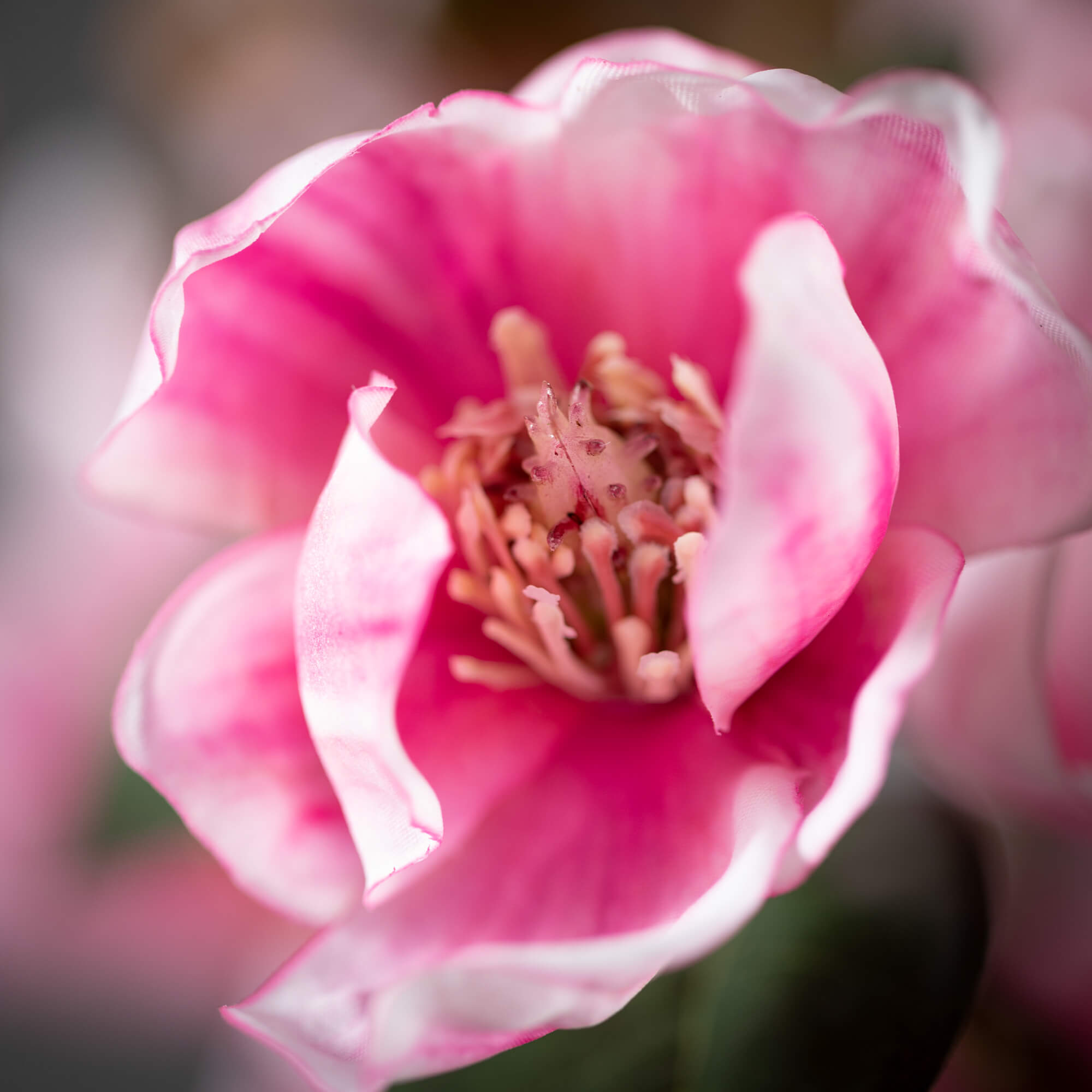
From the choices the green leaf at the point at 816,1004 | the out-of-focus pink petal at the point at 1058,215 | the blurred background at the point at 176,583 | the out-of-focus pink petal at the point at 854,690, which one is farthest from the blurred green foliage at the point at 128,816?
the out-of-focus pink petal at the point at 1058,215

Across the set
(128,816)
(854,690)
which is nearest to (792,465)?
(854,690)

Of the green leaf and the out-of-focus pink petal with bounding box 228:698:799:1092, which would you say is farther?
the green leaf

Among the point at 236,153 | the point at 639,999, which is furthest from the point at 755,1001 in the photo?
the point at 236,153

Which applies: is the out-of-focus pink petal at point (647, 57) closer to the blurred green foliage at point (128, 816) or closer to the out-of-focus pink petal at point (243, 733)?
the out-of-focus pink petal at point (243, 733)

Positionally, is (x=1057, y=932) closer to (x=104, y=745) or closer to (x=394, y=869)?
(x=394, y=869)

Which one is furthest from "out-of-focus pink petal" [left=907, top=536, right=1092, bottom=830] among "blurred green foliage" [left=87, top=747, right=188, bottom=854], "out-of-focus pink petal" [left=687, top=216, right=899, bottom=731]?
"blurred green foliage" [left=87, top=747, right=188, bottom=854]

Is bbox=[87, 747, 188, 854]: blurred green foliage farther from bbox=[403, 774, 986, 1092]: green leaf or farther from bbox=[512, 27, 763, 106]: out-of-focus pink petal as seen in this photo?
bbox=[512, 27, 763, 106]: out-of-focus pink petal
